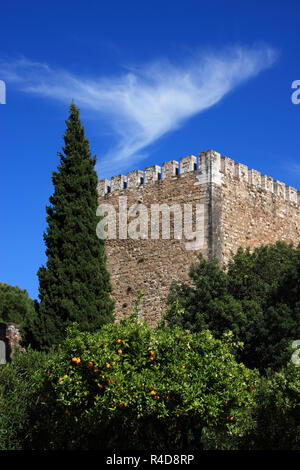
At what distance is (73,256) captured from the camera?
1795 centimetres

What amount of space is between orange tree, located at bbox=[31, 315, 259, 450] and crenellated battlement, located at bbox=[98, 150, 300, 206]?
35.0 ft

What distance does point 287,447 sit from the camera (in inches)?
469

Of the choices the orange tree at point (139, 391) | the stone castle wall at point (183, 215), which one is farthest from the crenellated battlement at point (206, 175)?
the orange tree at point (139, 391)

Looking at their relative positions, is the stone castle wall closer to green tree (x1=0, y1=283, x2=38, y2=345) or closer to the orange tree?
the orange tree

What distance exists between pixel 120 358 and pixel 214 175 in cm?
1180

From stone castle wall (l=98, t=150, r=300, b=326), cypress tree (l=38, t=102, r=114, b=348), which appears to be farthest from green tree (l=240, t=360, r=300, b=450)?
stone castle wall (l=98, t=150, r=300, b=326)

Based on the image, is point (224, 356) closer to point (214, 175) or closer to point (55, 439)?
point (55, 439)

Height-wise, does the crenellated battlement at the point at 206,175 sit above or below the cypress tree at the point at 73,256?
above

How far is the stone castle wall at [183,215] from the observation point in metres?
21.9

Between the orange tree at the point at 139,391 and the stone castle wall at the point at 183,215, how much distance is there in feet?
31.3

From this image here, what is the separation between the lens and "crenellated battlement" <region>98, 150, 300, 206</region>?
22175 mm

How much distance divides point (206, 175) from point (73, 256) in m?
6.58

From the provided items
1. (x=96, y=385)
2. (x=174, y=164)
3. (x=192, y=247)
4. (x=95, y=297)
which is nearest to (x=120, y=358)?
(x=96, y=385)

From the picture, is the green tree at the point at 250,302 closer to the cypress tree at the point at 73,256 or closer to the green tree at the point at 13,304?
the cypress tree at the point at 73,256
